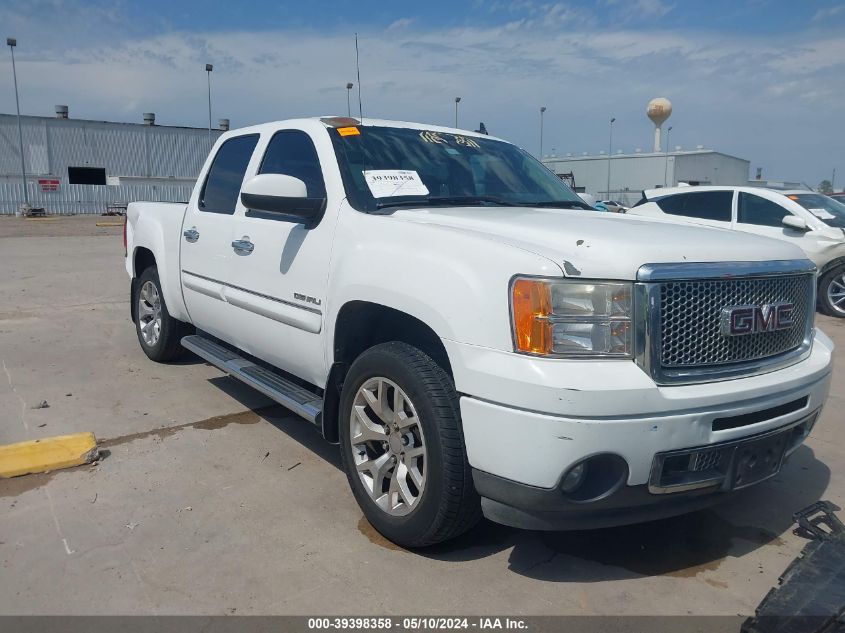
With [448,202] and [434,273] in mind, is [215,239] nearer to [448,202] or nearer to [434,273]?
[448,202]

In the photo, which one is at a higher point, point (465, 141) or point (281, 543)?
point (465, 141)

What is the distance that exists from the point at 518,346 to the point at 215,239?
9.06 ft

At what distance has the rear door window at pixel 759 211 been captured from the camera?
949 cm

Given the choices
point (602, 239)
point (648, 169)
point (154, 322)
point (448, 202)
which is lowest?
point (154, 322)

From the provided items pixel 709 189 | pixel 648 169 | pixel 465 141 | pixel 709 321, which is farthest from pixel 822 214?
pixel 648 169

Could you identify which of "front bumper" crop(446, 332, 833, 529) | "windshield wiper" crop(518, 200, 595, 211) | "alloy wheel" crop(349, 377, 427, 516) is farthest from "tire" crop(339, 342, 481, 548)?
"windshield wiper" crop(518, 200, 595, 211)

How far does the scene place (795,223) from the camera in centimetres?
910

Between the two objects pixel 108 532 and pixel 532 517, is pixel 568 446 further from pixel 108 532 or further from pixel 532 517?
pixel 108 532

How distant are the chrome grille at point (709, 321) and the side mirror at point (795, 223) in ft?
22.9

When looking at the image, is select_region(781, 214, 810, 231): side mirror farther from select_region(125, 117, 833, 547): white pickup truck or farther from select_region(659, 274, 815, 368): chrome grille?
select_region(659, 274, 815, 368): chrome grille

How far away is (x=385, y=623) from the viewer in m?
2.58

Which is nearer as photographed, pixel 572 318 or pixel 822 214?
pixel 572 318

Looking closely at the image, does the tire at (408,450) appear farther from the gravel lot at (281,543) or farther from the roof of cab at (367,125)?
the roof of cab at (367,125)

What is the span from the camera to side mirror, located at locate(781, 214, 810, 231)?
909 cm
